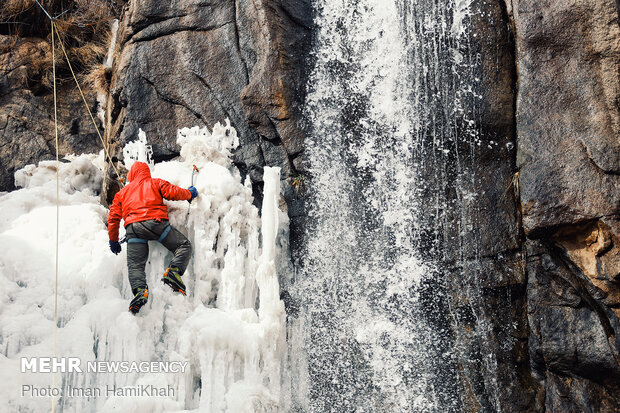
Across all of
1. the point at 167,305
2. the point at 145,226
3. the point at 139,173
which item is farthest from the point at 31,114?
the point at 167,305

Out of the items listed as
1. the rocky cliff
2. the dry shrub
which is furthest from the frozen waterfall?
the dry shrub

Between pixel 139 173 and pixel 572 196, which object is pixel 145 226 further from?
pixel 572 196

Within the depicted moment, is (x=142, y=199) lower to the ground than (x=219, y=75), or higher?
lower

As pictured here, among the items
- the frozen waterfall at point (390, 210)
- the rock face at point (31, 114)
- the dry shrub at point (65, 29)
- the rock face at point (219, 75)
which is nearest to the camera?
the frozen waterfall at point (390, 210)

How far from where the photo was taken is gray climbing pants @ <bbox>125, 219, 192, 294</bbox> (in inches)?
227

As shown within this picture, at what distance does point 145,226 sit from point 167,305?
0.89 m

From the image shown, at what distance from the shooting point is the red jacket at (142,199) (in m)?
5.90

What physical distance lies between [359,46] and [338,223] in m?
2.48

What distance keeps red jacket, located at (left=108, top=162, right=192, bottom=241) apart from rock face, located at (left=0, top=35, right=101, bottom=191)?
307 cm

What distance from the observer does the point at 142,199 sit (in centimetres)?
593

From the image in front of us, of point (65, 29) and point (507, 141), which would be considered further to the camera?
point (65, 29)

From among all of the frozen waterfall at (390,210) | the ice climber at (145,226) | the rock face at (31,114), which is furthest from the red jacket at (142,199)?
the rock face at (31,114)

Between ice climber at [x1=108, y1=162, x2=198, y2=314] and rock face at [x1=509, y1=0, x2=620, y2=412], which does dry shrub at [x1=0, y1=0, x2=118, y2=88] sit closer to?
ice climber at [x1=108, y1=162, x2=198, y2=314]

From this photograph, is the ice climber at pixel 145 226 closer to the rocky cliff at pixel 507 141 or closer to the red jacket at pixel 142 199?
the red jacket at pixel 142 199
